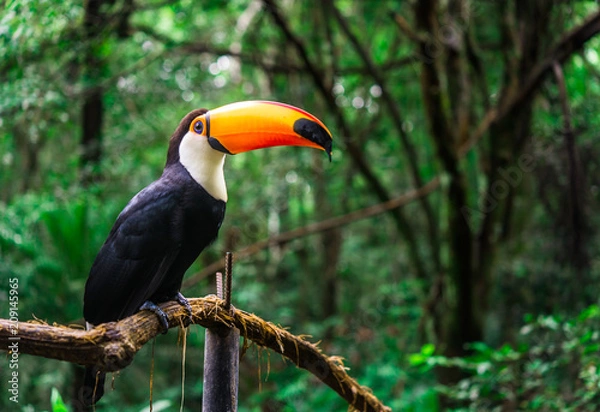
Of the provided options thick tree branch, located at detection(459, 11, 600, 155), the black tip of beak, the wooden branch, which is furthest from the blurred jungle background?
the black tip of beak

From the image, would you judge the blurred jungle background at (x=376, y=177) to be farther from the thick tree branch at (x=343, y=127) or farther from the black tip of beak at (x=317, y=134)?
the black tip of beak at (x=317, y=134)

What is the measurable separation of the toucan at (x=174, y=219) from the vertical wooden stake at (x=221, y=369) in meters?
0.35

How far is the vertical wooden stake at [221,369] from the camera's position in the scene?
1.50 meters

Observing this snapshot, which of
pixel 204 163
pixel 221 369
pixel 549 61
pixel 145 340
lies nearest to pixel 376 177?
pixel 549 61

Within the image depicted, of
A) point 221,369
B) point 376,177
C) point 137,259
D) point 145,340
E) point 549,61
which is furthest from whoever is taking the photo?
point 376,177

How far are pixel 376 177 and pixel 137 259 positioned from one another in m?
3.24

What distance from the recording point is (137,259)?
1.91m

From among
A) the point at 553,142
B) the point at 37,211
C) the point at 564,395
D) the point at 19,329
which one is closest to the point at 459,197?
the point at 553,142

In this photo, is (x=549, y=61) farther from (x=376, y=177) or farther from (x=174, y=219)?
(x=174, y=219)

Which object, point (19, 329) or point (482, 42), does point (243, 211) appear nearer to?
point (482, 42)

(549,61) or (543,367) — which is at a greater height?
(549,61)

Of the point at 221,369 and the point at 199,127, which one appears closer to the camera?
the point at 221,369

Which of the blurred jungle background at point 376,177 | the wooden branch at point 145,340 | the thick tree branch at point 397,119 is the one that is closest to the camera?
the wooden branch at point 145,340

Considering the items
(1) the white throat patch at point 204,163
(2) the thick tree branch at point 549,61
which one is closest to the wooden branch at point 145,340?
(1) the white throat patch at point 204,163
